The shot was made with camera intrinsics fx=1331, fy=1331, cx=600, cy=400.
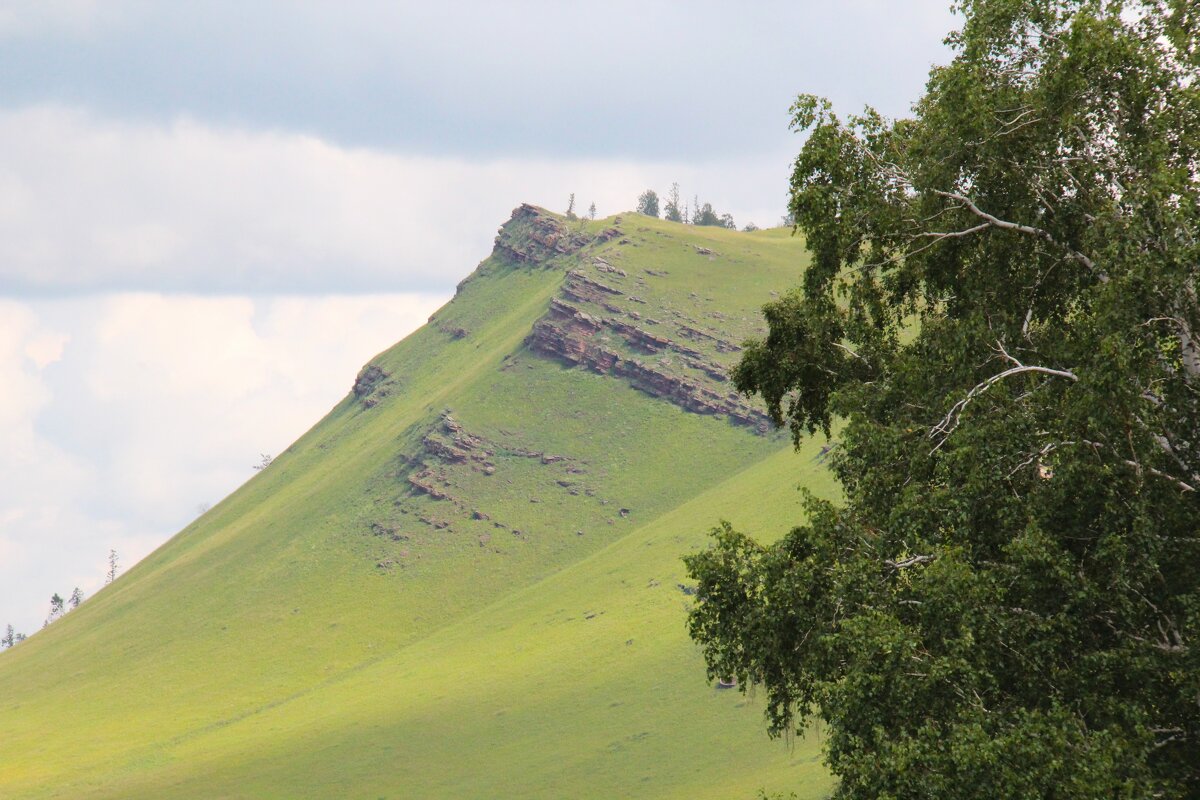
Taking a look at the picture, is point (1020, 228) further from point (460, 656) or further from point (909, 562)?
point (460, 656)

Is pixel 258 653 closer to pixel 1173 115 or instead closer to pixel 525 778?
pixel 525 778

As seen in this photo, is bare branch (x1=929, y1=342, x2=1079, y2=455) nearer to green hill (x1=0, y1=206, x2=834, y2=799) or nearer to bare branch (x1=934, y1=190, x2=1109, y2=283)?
bare branch (x1=934, y1=190, x2=1109, y2=283)

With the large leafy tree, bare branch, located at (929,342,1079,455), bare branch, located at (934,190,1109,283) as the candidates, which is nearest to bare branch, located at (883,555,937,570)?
the large leafy tree

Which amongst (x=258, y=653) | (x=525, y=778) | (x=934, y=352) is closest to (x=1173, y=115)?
(x=934, y=352)

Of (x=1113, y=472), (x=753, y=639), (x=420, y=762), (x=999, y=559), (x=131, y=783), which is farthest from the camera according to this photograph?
(x=131, y=783)

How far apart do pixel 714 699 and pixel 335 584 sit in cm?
7958

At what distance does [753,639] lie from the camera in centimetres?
2627

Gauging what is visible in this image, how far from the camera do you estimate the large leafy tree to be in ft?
67.1

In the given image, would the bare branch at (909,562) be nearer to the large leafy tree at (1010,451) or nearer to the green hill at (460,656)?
the large leafy tree at (1010,451)

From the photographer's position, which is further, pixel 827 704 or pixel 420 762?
pixel 420 762

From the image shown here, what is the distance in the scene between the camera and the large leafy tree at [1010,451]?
2045 centimetres

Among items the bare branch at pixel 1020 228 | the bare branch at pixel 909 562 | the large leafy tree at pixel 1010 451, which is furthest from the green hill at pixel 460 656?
the bare branch at pixel 1020 228

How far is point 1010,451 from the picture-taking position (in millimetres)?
22156

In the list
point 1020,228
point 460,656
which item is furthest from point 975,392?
point 460,656
